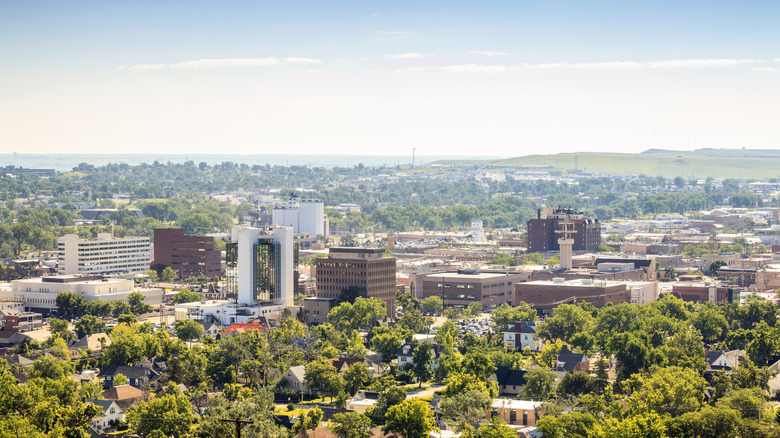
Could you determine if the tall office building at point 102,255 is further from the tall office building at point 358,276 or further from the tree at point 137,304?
the tall office building at point 358,276

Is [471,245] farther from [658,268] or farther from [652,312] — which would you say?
[652,312]

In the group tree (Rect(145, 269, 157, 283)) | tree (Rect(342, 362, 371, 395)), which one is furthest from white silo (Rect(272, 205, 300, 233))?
tree (Rect(342, 362, 371, 395))

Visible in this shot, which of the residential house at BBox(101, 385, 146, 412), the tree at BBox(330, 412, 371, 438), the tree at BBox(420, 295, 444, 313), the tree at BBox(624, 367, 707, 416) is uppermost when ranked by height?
the tree at BBox(624, 367, 707, 416)

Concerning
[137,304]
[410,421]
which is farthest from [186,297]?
[410,421]

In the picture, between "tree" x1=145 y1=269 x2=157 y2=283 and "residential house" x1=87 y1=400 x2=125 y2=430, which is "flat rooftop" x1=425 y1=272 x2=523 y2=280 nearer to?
"tree" x1=145 y1=269 x2=157 y2=283

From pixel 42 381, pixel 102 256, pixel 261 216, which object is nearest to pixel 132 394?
pixel 42 381

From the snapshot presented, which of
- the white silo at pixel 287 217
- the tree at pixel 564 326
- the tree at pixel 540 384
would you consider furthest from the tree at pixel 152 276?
the tree at pixel 540 384
